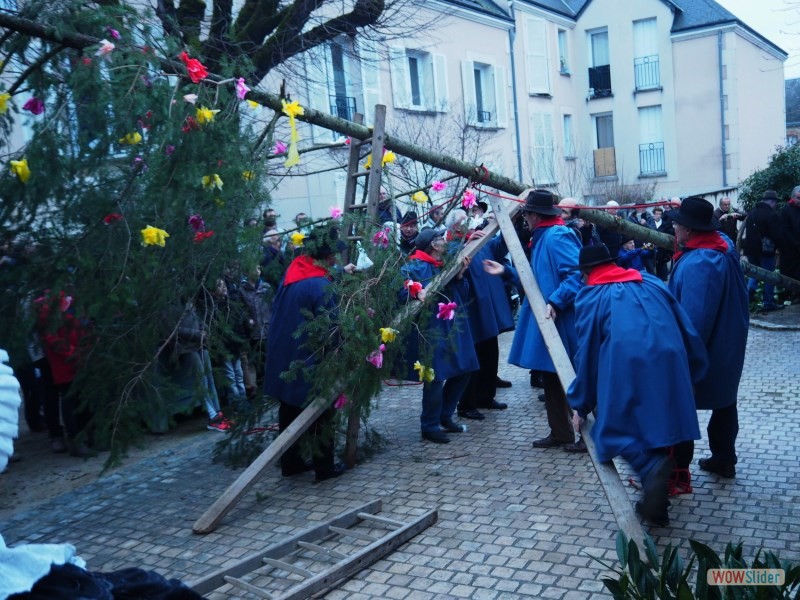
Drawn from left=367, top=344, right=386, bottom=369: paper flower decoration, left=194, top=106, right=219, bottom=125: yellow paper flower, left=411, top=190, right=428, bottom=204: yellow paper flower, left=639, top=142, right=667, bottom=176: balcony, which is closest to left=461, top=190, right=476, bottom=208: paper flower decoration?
left=411, top=190, right=428, bottom=204: yellow paper flower

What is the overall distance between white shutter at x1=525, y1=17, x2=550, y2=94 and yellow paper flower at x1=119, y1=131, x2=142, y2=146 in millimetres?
19638

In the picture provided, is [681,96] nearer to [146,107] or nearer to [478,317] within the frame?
[478,317]

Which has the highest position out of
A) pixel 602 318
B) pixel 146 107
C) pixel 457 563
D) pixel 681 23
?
pixel 681 23

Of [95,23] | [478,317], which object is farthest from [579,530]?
[95,23]

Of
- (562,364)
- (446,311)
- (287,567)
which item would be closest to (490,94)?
(446,311)

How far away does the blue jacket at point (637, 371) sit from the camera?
4.20m

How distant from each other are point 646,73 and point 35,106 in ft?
82.0

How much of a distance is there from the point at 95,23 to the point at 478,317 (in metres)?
4.04

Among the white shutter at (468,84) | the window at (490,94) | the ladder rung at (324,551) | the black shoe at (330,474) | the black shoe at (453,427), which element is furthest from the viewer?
the window at (490,94)

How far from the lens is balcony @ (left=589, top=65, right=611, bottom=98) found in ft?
87.6

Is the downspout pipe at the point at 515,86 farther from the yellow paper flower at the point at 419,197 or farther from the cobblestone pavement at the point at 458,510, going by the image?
the yellow paper flower at the point at 419,197

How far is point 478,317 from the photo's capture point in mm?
7203

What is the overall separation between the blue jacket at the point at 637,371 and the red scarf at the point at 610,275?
1.8 inches

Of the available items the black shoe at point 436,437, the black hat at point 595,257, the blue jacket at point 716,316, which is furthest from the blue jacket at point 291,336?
the blue jacket at point 716,316
